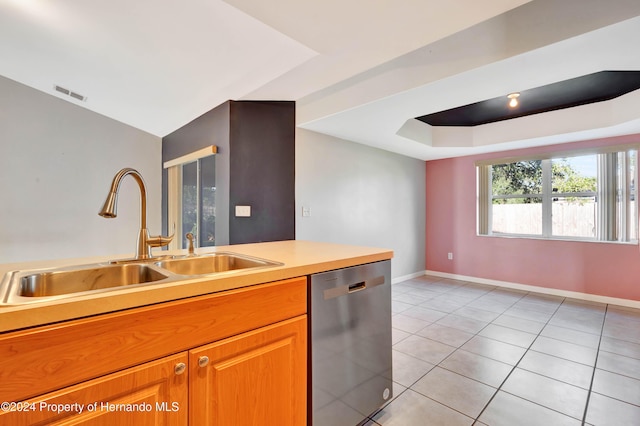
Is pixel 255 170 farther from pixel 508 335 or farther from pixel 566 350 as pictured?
pixel 566 350

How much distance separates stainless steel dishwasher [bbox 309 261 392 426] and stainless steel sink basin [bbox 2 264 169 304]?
0.68 m

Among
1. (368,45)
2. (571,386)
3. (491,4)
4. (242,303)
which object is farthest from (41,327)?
(571,386)

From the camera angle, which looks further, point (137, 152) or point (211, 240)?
point (137, 152)

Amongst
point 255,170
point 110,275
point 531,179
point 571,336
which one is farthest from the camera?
point 531,179

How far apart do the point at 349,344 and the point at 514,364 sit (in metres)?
1.63

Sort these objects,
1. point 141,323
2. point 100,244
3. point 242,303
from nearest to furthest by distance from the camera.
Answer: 1. point 141,323
2. point 242,303
3. point 100,244

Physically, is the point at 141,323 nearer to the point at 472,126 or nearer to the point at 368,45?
the point at 368,45

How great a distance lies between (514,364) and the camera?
84.1 inches

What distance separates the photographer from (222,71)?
2.52 metres

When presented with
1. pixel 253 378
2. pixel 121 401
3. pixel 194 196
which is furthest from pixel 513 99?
pixel 194 196

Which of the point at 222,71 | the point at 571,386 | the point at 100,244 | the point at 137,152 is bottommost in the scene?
the point at 571,386

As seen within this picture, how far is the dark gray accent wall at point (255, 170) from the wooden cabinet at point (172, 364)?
196 centimetres

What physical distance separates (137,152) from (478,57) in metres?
4.63

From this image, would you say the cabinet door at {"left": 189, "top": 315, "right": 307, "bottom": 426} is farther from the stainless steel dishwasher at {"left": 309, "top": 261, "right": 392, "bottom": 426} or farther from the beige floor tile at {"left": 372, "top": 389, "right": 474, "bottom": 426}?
the beige floor tile at {"left": 372, "top": 389, "right": 474, "bottom": 426}
